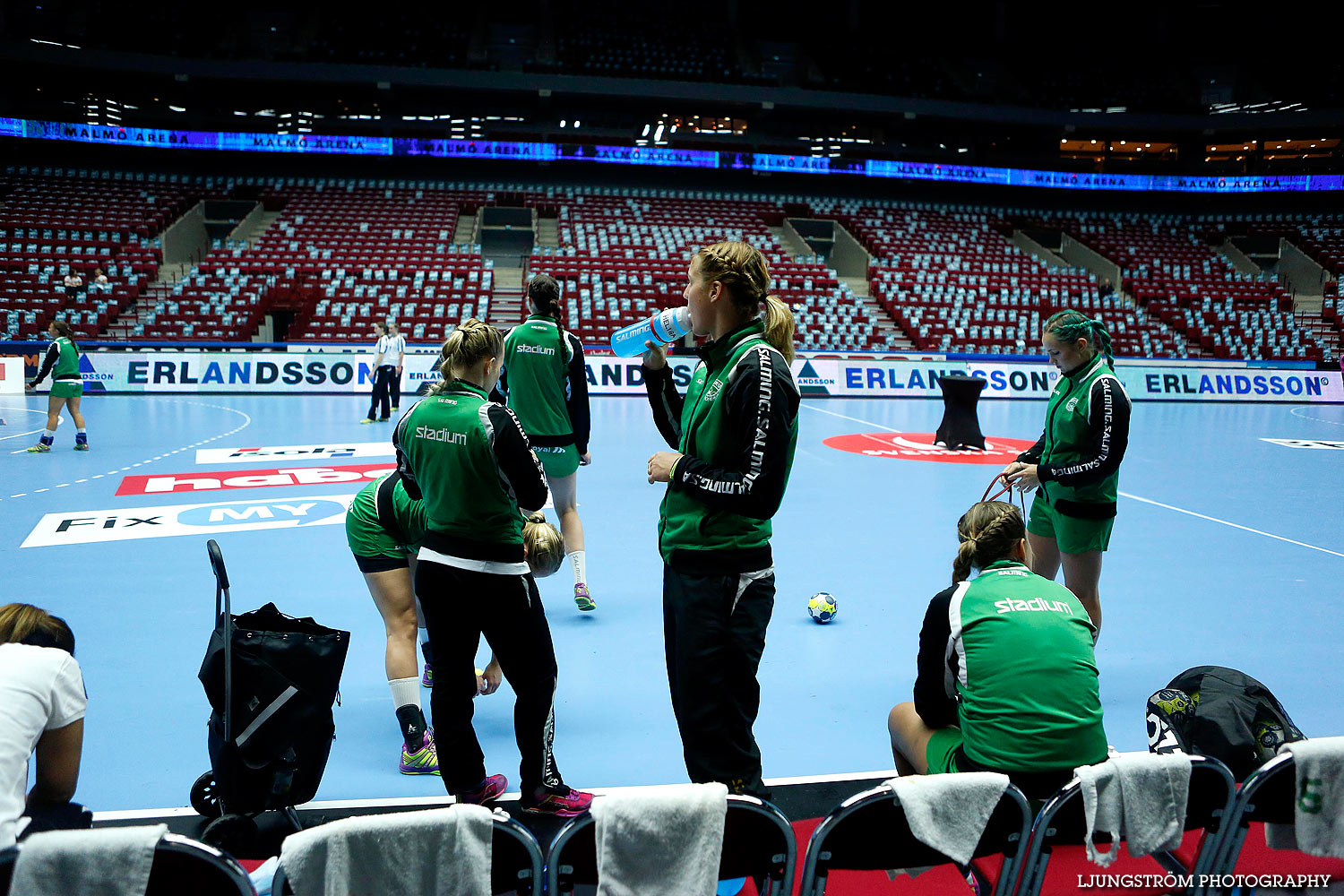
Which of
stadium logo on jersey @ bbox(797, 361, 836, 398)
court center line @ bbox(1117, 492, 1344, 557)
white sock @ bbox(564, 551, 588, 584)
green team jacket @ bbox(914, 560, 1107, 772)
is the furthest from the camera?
stadium logo on jersey @ bbox(797, 361, 836, 398)

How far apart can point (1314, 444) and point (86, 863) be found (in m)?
16.4

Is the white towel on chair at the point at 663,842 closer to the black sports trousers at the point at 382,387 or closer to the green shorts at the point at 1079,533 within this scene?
the green shorts at the point at 1079,533

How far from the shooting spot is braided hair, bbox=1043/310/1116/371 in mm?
4359

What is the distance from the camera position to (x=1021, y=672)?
2453mm

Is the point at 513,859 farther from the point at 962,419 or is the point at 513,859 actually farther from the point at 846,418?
the point at 846,418

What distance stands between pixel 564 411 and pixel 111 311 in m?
22.1

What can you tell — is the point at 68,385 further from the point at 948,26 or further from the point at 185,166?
the point at 948,26

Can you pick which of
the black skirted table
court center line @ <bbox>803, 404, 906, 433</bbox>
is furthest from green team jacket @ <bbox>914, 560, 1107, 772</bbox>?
court center line @ <bbox>803, 404, 906, 433</bbox>

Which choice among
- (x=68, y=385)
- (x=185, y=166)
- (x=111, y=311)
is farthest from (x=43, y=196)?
(x=68, y=385)

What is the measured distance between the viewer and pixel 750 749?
272 cm

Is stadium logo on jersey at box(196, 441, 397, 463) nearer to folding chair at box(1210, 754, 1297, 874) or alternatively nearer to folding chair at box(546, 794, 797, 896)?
folding chair at box(546, 794, 797, 896)

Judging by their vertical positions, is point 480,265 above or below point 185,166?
below

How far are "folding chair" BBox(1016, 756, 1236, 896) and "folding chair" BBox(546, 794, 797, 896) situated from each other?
536mm

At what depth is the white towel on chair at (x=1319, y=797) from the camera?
2041mm
